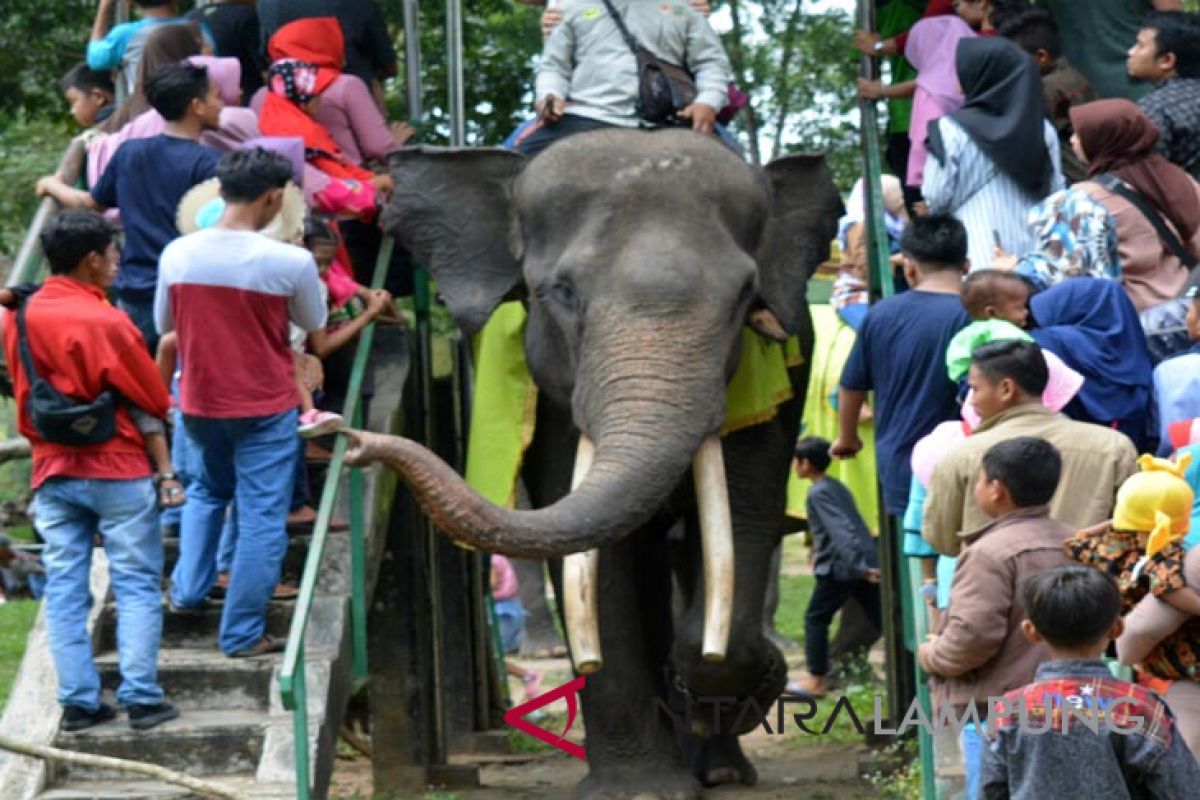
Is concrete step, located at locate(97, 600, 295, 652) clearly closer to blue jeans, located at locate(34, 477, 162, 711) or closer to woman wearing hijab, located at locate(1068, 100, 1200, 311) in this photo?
blue jeans, located at locate(34, 477, 162, 711)

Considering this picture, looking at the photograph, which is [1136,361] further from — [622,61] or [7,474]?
[7,474]

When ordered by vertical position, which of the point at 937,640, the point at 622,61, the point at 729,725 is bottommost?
the point at 729,725

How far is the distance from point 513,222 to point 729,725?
220 centimetres

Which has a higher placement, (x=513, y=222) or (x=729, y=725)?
(x=513, y=222)

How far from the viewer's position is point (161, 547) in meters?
10.1

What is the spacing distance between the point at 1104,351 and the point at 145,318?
3.79 metres

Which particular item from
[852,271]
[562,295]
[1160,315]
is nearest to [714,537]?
[562,295]

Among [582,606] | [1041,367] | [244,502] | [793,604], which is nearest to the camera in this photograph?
[1041,367]

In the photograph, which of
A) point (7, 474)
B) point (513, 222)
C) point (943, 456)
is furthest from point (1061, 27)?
point (7, 474)

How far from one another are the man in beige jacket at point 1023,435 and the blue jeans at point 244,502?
8.34ft

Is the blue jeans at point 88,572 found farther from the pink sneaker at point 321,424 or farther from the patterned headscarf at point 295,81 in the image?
the patterned headscarf at point 295,81

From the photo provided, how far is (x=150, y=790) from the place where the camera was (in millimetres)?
9836

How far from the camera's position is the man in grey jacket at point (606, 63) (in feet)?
37.9

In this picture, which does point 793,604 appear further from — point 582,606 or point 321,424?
point 321,424
